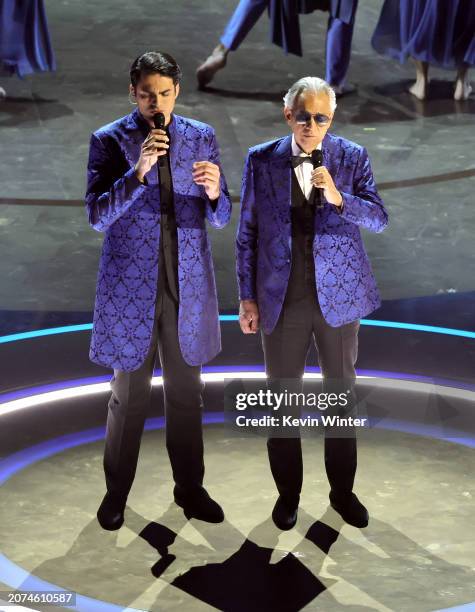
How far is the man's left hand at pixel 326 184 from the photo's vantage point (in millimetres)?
4102

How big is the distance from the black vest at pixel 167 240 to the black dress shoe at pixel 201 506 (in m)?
0.67

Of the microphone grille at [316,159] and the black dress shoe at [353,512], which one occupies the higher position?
the microphone grille at [316,159]

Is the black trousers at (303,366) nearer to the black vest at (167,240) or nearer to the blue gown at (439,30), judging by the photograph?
the black vest at (167,240)

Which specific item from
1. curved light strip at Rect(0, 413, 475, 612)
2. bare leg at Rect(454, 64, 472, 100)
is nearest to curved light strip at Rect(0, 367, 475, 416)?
curved light strip at Rect(0, 413, 475, 612)

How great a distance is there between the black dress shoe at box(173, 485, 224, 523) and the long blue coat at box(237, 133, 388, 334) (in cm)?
65

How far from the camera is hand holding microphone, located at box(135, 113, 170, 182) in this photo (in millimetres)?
4055

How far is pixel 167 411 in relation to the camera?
466 cm

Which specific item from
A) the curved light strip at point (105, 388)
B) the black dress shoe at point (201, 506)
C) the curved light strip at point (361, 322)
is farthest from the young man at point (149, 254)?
the curved light strip at point (361, 322)

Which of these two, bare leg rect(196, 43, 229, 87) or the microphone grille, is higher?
the microphone grille

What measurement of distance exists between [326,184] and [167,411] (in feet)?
3.26

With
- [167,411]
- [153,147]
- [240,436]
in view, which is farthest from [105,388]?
[153,147]

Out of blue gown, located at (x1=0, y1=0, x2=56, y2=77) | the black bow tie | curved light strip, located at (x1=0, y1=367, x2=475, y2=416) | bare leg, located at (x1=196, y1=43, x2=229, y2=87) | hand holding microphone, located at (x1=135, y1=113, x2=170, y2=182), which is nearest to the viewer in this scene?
hand holding microphone, located at (x1=135, y1=113, x2=170, y2=182)

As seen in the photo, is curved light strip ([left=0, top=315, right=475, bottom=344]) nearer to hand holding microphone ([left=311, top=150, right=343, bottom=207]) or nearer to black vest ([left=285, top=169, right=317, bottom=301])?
black vest ([left=285, top=169, right=317, bottom=301])

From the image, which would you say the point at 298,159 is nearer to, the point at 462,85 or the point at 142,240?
the point at 142,240
